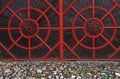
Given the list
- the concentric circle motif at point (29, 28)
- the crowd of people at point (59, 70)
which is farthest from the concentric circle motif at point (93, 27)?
the concentric circle motif at point (29, 28)

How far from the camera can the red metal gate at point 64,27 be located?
12188 mm

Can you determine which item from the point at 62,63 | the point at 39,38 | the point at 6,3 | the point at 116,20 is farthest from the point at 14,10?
the point at 116,20

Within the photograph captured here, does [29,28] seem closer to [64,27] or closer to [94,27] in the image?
[64,27]

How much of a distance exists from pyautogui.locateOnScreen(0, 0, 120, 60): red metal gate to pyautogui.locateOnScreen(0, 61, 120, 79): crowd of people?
1.21ft

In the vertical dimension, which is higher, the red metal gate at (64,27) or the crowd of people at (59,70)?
the red metal gate at (64,27)

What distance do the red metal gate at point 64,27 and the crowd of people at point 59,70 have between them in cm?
37

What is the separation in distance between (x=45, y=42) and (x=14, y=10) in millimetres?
1243

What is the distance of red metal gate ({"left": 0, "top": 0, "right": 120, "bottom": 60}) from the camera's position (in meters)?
12.2

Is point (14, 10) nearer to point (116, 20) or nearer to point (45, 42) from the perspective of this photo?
point (45, 42)

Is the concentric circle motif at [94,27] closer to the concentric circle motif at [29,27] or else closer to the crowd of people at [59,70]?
the crowd of people at [59,70]

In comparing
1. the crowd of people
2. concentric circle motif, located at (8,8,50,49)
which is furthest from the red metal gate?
the crowd of people

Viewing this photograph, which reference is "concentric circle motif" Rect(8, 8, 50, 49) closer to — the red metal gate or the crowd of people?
the red metal gate

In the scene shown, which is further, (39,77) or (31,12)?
(31,12)

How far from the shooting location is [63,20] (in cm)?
1223
